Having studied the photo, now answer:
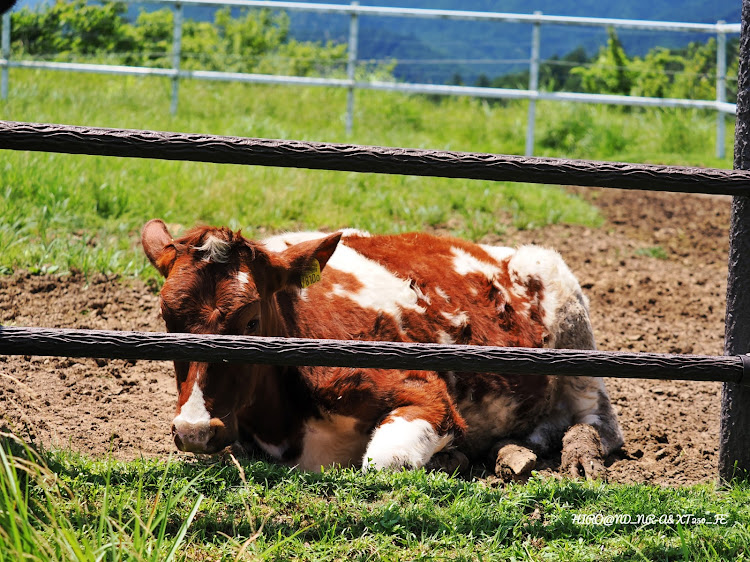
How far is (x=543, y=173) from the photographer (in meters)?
2.92

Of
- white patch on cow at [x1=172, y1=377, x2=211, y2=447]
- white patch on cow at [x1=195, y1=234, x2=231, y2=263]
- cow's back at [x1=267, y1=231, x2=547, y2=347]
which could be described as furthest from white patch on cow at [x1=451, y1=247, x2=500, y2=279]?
white patch on cow at [x1=172, y1=377, x2=211, y2=447]

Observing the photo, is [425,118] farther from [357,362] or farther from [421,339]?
[357,362]

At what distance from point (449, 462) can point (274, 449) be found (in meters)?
0.82

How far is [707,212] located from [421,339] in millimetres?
6093

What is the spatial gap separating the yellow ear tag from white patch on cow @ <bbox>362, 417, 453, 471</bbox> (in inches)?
28.1

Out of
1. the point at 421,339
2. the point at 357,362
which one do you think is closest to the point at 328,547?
the point at 357,362

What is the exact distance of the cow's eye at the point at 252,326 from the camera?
11.5 ft

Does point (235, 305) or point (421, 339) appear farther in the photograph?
point (421, 339)

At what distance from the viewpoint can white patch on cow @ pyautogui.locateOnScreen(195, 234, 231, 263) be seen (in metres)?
3.46

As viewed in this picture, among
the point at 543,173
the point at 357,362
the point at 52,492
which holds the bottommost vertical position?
the point at 52,492

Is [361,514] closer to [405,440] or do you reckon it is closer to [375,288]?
[405,440]

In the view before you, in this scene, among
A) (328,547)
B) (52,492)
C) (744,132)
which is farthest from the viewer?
(744,132)

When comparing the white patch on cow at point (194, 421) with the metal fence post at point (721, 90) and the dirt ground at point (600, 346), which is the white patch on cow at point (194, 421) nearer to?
the dirt ground at point (600, 346)

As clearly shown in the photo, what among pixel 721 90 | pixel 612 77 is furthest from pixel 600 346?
pixel 612 77
